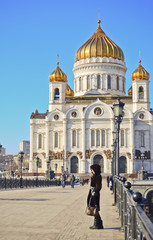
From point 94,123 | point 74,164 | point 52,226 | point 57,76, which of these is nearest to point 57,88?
point 57,76

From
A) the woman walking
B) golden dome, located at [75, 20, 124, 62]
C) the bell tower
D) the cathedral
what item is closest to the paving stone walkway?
the woman walking

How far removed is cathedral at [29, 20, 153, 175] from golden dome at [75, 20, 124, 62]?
192mm

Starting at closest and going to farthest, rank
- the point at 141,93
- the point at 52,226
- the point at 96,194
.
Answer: the point at 96,194
the point at 52,226
the point at 141,93

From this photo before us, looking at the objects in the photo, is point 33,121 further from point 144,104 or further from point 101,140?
point 144,104

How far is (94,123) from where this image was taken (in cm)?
6612

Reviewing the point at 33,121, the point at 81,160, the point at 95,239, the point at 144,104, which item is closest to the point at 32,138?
the point at 33,121

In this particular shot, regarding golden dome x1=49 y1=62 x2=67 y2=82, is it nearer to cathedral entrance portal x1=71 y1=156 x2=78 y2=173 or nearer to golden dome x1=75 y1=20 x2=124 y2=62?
golden dome x1=75 y1=20 x2=124 y2=62

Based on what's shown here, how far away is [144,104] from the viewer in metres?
67.2

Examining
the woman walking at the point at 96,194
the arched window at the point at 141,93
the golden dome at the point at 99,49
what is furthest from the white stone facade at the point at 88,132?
the woman walking at the point at 96,194

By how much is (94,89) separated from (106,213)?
59.1m

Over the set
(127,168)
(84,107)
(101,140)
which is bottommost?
(127,168)

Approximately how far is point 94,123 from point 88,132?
1.94 meters

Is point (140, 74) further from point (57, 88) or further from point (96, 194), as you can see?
point (96, 194)

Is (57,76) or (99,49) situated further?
(99,49)
